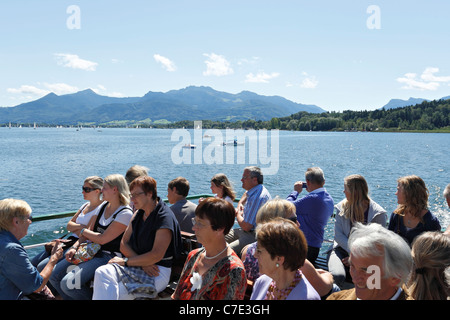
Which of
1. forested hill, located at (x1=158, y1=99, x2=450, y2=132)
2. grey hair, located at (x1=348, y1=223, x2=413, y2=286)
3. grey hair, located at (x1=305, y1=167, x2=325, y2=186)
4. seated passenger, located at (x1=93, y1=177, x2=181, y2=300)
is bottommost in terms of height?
seated passenger, located at (x1=93, y1=177, x2=181, y2=300)

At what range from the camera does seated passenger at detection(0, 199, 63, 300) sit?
3.18 m

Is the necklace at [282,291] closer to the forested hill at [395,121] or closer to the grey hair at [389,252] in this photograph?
the grey hair at [389,252]

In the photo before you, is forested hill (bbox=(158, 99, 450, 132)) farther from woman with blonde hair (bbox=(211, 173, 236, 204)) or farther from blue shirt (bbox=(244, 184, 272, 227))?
blue shirt (bbox=(244, 184, 272, 227))

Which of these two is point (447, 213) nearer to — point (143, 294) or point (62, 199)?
point (143, 294)

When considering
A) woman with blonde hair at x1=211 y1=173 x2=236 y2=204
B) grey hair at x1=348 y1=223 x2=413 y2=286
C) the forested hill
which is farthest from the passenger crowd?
the forested hill

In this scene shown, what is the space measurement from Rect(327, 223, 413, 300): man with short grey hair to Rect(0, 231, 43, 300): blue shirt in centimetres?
286

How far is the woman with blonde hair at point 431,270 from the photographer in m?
2.49

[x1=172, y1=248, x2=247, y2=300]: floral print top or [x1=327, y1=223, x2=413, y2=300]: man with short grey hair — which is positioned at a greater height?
[x1=327, y1=223, x2=413, y2=300]: man with short grey hair

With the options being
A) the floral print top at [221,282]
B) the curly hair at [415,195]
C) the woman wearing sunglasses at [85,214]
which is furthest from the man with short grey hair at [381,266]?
the woman wearing sunglasses at [85,214]

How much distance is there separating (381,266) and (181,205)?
147 inches

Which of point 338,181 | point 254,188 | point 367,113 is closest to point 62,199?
point 254,188

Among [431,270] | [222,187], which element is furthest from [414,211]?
[222,187]

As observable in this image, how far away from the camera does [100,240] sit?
14.0 ft

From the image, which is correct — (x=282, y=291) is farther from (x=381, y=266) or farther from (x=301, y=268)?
(x=381, y=266)
